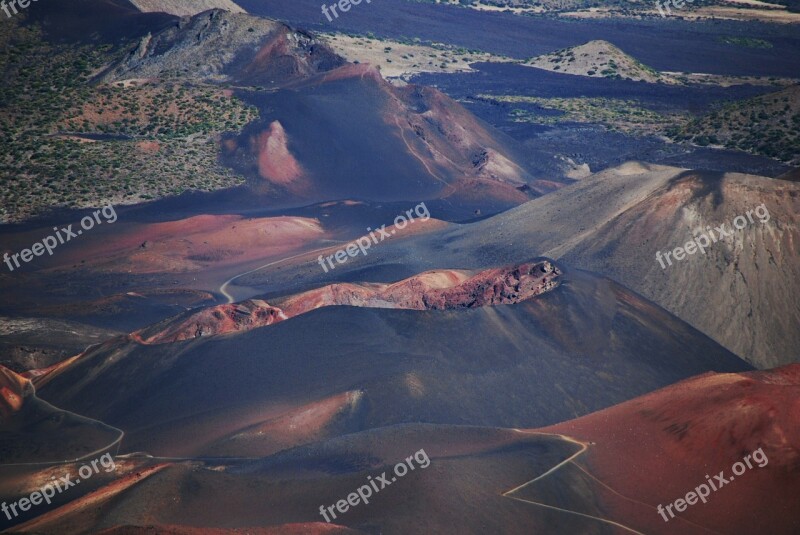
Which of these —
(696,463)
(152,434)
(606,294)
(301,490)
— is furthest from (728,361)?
(152,434)

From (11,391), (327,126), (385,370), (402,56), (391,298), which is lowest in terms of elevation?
(11,391)

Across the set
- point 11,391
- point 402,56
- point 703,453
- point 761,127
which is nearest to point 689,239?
point 703,453

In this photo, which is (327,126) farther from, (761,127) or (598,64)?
(598,64)

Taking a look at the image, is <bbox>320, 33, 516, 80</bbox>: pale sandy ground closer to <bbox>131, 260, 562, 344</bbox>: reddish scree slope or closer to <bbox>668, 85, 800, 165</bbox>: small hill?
<bbox>668, 85, 800, 165</bbox>: small hill

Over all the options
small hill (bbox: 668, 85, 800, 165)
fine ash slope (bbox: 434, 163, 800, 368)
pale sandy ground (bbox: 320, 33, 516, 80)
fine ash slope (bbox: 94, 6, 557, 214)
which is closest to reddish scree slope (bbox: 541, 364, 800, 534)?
fine ash slope (bbox: 434, 163, 800, 368)

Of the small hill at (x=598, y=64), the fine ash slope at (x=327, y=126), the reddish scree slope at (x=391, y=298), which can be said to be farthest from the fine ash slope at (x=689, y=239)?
the small hill at (x=598, y=64)
